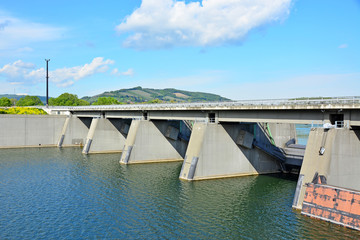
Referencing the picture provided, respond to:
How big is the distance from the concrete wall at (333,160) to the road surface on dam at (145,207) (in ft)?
13.4

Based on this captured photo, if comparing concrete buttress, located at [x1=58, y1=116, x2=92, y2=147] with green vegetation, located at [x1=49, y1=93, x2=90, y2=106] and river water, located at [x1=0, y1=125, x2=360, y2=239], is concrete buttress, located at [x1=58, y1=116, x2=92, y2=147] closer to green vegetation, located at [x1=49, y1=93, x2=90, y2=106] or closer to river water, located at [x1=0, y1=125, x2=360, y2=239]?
river water, located at [x1=0, y1=125, x2=360, y2=239]

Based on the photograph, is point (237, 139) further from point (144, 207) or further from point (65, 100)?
point (65, 100)

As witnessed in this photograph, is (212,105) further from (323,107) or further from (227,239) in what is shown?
(227,239)

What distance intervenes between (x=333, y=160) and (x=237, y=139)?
17390mm

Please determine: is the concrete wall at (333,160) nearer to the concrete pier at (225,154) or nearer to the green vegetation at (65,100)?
the concrete pier at (225,154)

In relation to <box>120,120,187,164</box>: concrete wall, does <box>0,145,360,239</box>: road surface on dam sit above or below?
below

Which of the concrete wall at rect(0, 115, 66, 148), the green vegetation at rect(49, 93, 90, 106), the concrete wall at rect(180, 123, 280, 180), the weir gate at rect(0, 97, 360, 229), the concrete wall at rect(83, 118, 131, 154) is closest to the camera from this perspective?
the weir gate at rect(0, 97, 360, 229)

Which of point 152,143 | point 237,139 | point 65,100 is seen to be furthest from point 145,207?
point 65,100

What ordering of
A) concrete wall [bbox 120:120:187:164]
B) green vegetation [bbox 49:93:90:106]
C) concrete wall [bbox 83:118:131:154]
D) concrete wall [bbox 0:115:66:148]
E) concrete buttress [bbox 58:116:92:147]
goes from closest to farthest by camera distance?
concrete wall [bbox 120:120:187:164]
concrete wall [bbox 83:118:131:154]
concrete wall [bbox 0:115:66:148]
concrete buttress [bbox 58:116:92:147]
green vegetation [bbox 49:93:90:106]

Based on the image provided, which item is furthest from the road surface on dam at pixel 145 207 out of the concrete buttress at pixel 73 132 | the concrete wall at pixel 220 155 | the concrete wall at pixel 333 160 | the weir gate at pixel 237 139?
the concrete buttress at pixel 73 132

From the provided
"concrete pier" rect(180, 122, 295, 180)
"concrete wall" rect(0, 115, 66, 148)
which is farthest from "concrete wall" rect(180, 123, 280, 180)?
"concrete wall" rect(0, 115, 66, 148)

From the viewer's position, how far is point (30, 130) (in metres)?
78.8

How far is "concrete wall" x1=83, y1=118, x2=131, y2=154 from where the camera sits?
6738cm

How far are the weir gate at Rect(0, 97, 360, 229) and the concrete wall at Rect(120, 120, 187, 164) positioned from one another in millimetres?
174
